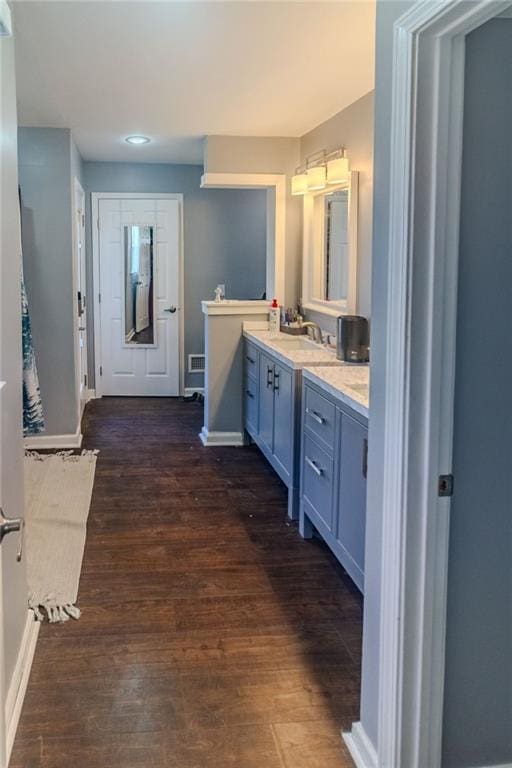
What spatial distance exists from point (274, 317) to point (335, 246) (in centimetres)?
84

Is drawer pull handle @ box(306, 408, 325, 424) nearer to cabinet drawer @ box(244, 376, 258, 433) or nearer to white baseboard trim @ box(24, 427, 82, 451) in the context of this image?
cabinet drawer @ box(244, 376, 258, 433)

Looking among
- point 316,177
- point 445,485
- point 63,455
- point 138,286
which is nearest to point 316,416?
point 445,485

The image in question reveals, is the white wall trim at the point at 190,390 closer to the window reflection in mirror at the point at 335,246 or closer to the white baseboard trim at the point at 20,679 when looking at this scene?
the window reflection in mirror at the point at 335,246

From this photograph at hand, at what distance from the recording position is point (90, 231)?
728cm

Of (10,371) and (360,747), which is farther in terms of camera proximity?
(10,371)

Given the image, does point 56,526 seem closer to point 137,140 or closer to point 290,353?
point 290,353

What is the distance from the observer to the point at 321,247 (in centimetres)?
513

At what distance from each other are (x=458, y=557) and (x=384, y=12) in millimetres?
1305

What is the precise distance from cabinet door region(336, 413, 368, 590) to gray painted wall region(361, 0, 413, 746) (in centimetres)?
74

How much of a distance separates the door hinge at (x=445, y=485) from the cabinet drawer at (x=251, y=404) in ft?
11.1

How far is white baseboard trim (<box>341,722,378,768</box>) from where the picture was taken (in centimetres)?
197

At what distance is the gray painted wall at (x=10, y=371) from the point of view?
7.24ft

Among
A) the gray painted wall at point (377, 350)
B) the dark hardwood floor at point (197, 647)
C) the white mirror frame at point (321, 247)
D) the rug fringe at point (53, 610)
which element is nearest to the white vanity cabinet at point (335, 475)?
the dark hardwood floor at point (197, 647)

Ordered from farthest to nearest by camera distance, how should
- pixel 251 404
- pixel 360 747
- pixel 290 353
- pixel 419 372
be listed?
pixel 251 404 < pixel 290 353 < pixel 360 747 < pixel 419 372
